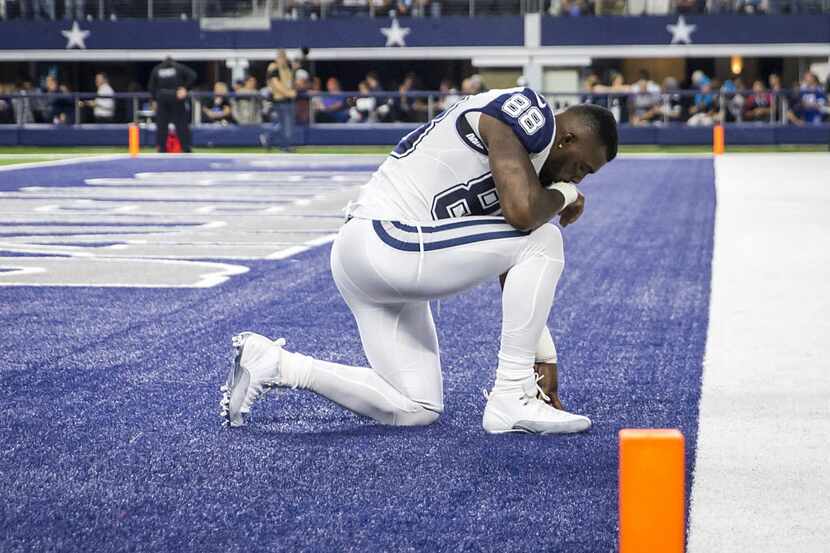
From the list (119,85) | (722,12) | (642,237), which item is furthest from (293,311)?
(119,85)

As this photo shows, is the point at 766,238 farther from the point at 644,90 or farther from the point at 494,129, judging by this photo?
the point at 644,90

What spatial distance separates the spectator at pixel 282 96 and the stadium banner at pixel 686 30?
392 inches

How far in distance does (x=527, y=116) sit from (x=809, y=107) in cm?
2569

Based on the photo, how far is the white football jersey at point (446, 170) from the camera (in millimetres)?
4422

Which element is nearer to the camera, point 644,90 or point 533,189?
point 533,189

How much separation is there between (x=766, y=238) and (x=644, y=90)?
62.6ft

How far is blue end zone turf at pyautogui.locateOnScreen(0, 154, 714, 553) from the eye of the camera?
3.57m

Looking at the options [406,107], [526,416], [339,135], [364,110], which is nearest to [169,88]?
[339,135]

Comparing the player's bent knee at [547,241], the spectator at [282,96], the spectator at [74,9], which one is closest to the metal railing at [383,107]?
the spectator at [282,96]

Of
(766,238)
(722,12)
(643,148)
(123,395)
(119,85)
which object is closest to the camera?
(123,395)

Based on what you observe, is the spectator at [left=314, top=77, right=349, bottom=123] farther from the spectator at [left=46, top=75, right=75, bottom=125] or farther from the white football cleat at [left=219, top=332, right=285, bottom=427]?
the white football cleat at [left=219, top=332, right=285, bottom=427]

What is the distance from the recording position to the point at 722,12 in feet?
116

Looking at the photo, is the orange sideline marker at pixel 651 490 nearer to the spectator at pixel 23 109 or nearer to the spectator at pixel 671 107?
the spectator at pixel 671 107

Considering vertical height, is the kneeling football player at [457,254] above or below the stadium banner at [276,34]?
below
